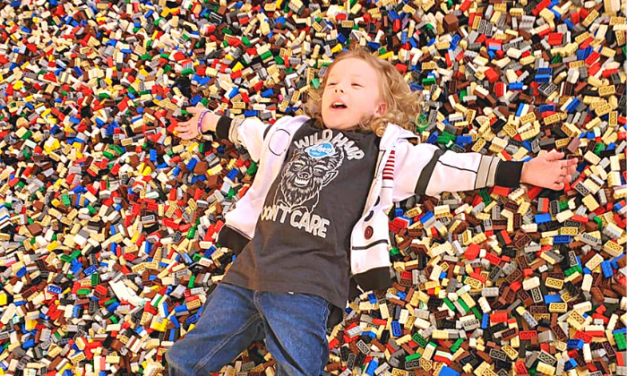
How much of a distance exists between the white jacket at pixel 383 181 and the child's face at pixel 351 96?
84 millimetres

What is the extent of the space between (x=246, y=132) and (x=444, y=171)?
56 cm

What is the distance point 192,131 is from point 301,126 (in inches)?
14.4

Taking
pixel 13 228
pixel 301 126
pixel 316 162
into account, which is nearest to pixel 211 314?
pixel 316 162

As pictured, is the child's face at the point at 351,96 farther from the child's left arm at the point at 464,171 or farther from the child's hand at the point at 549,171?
the child's hand at the point at 549,171

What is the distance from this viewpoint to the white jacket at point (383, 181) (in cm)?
117

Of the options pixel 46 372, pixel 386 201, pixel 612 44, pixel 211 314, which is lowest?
pixel 46 372

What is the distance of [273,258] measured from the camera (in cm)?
115

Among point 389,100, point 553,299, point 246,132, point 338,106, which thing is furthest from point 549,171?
point 246,132

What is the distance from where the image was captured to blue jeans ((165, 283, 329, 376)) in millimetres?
1082

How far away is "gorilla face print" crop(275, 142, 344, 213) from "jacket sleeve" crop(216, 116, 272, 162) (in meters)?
0.16

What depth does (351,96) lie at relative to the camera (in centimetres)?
129

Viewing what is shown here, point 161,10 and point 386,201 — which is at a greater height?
point 161,10

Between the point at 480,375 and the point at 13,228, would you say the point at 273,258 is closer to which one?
the point at 480,375

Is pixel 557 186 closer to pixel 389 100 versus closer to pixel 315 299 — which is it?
pixel 389 100
